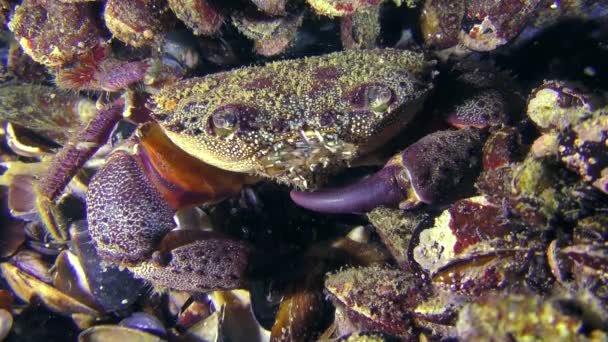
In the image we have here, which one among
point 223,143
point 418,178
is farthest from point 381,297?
point 223,143

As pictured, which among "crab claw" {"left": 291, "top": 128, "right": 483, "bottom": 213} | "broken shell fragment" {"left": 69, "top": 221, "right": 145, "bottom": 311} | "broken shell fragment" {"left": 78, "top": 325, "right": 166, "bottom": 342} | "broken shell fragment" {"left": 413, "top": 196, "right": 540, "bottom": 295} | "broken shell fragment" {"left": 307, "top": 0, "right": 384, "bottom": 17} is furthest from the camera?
"broken shell fragment" {"left": 69, "top": 221, "right": 145, "bottom": 311}

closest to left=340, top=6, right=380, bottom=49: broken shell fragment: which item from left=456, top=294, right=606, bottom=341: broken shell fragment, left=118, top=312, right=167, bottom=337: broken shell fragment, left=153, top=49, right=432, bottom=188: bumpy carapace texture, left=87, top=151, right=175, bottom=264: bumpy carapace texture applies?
left=153, top=49, right=432, bottom=188: bumpy carapace texture

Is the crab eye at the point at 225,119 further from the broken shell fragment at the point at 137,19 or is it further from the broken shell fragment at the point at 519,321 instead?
the broken shell fragment at the point at 519,321

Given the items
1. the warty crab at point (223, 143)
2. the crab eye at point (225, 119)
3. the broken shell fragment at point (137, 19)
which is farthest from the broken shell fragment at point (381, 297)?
the broken shell fragment at point (137, 19)

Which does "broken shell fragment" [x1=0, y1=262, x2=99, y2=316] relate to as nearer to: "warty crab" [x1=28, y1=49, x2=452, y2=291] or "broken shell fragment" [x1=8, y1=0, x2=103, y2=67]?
"warty crab" [x1=28, y1=49, x2=452, y2=291]

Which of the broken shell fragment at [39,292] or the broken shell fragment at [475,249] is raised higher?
the broken shell fragment at [475,249]

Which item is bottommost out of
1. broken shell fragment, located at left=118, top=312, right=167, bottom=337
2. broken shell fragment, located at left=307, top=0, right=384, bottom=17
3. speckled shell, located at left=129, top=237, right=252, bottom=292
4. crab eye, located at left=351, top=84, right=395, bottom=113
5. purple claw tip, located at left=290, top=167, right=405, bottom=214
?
broken shell fragment, located at left=118, top=312, right=167, bottom=337

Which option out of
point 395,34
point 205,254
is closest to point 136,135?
point 205,254
